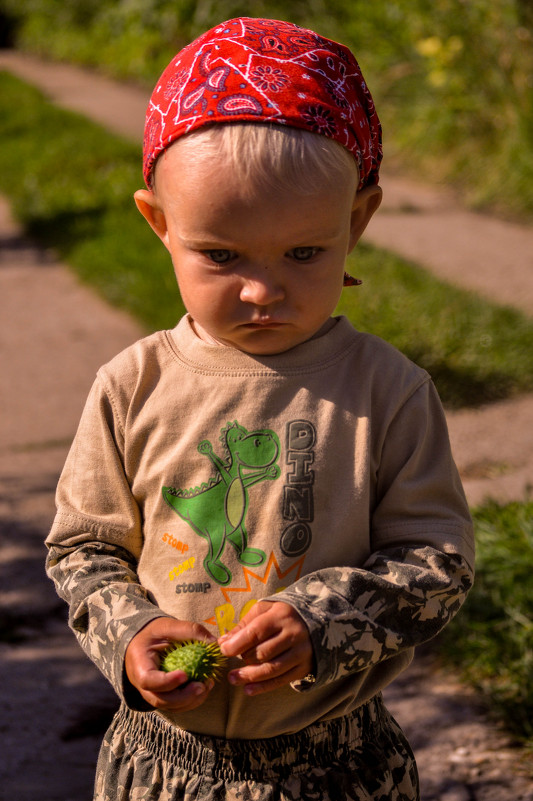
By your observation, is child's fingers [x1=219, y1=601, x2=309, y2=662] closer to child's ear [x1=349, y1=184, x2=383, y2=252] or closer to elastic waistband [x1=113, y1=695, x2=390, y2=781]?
elastic waistband [x1=113, y1=695, x2=390, y2=781]

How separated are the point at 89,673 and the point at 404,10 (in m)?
6.97

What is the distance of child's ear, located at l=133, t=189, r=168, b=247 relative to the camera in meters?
1.61

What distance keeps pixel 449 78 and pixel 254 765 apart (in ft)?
23.6

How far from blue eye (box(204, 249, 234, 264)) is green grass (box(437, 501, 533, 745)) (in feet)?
5.28

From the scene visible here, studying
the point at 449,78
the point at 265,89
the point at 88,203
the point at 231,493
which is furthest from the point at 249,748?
the point at 449,78

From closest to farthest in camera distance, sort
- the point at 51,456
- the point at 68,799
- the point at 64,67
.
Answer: the point at 68,799 → the point at 51,456 → the point at 64,67

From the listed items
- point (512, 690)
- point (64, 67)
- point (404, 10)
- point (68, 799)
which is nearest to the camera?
point (68, 799)

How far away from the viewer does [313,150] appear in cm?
145

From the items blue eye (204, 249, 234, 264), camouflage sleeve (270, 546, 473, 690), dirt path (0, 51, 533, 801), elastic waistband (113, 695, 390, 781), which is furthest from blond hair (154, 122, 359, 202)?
dirt path (0, 51, 533, 801)

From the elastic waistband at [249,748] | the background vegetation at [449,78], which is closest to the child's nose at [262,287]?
the elastic waistband at [249,748]

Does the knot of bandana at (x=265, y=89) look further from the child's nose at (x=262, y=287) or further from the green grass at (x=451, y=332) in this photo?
the green grass at (x=451, y=332)

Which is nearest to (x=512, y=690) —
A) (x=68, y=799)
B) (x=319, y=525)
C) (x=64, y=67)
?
(x=68, y=799)

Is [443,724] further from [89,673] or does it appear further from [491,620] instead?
[89,673]

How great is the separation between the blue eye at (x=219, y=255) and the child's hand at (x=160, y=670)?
536mm
